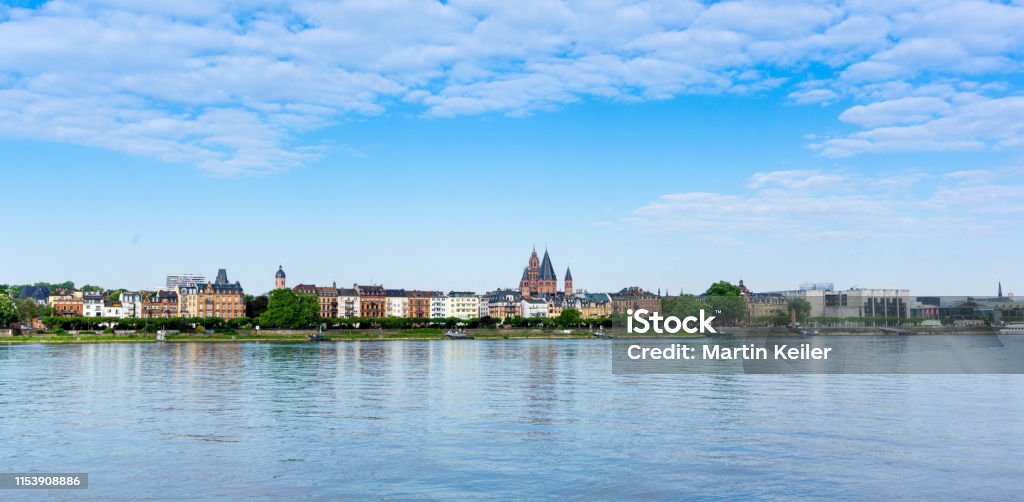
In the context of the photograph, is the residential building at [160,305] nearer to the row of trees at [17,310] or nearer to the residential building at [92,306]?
the residential building at [92,306]

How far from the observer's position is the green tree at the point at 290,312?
14575 centimetres

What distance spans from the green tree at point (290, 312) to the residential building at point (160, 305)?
169ft

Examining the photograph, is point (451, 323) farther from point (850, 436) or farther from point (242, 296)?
point (850, 436)

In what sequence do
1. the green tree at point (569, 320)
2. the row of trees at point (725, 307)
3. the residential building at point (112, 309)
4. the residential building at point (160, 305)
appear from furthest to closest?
the residential building at point (160, 305) → the residential building at point (112, 309) → the green tree at point (569, 320) → the row of trees at point (725, 307)

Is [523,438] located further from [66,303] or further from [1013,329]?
[66,303]

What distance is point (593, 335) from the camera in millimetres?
155250

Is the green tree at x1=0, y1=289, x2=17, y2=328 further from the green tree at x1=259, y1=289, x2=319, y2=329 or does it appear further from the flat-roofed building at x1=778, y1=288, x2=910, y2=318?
the flat-roofed building at x1=778, y1=288, x2=910, y2=318

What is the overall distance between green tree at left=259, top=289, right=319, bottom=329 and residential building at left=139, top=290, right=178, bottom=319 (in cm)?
5136

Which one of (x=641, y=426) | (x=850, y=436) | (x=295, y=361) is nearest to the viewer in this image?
(x=850, y=436)

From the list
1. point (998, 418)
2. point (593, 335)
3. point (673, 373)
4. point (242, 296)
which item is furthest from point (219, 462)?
point (242, 296)

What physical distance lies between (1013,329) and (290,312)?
125 m

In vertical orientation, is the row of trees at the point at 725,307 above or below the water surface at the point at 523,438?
above

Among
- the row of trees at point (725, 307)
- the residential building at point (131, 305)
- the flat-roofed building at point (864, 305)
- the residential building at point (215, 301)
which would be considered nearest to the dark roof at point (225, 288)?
the residential building at point (215, 301)

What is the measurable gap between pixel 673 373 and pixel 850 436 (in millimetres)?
25746
